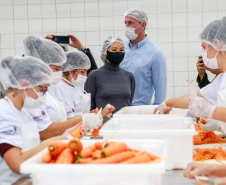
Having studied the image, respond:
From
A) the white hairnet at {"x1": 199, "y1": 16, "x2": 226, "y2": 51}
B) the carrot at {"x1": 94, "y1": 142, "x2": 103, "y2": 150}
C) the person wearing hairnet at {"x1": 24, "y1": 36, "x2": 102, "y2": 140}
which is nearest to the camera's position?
the carrot at {"x1": 94, "y1": 142, "x2": 103, "y2": 150}

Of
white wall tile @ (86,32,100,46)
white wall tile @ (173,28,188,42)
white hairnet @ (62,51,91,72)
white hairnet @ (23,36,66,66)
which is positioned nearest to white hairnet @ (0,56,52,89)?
white hairnet @ (23,36,66,66)

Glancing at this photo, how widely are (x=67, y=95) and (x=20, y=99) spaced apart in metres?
1.11

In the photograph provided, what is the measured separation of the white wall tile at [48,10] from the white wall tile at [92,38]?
673 mm

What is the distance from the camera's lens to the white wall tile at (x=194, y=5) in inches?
193

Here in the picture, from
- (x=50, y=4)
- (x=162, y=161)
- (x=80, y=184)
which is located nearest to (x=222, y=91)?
(x=162, y=161)

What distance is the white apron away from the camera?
1681 mm

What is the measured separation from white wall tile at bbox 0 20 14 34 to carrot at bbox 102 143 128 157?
4.58 meters

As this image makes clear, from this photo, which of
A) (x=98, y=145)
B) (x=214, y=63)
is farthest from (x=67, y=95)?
(x=98, y=145)

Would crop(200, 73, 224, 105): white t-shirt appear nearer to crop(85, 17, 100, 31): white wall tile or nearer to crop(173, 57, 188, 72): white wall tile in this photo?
crop(173, 57, 188, 72): white wall tile

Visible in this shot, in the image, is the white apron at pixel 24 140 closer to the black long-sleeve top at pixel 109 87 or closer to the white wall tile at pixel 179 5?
the black long-sleeve top at pixel 109 87

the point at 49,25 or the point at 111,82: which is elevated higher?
the point at 49,25

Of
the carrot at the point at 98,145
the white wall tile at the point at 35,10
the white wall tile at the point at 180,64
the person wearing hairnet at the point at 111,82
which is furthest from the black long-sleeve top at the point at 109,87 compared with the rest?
the white wall tile at the point at 35,10

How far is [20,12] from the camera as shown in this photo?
16.9 feet

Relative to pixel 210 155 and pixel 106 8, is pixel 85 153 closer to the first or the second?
pixel 210 155
